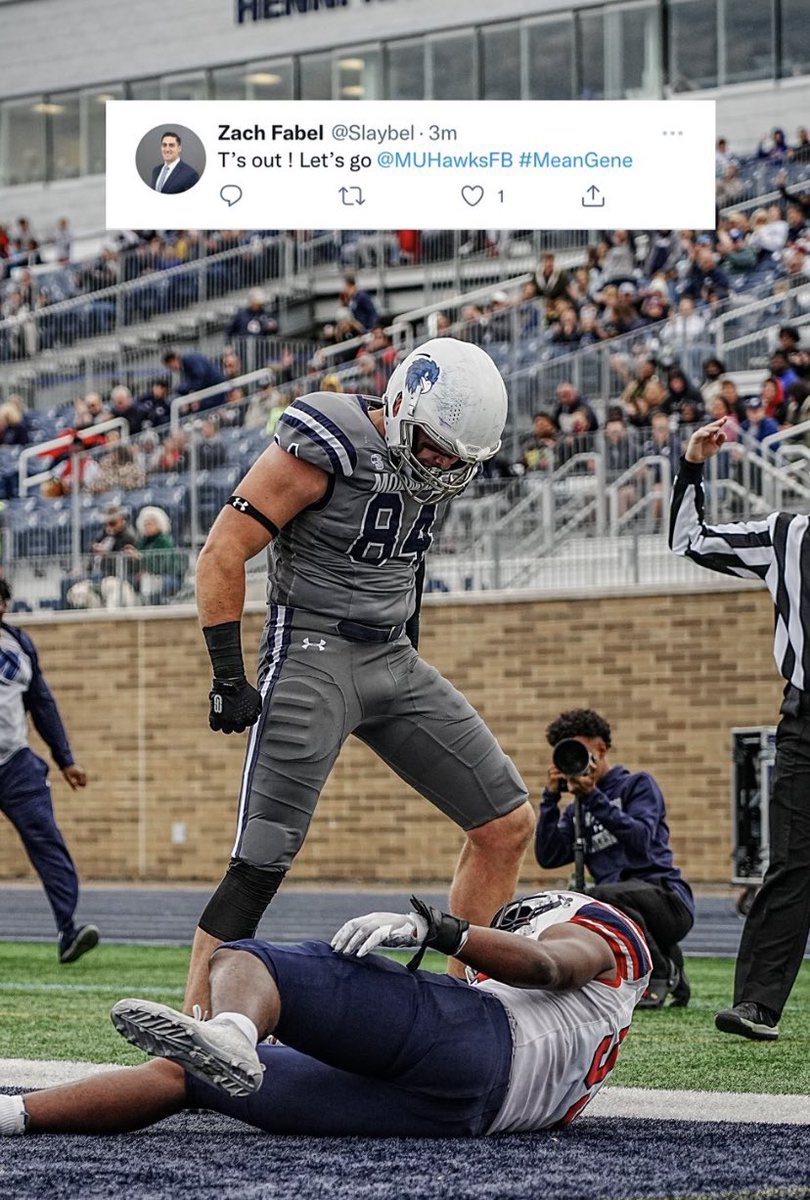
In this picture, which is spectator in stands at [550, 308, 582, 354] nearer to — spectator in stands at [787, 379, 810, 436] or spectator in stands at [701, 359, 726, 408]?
spectator in stands at [701, 359, 726, 408]

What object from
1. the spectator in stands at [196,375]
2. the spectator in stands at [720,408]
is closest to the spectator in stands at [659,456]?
the spectator in stands at [720,408]

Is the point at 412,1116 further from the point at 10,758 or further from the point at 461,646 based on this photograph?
the point at 461,646

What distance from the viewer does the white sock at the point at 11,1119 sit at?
403 centimetres

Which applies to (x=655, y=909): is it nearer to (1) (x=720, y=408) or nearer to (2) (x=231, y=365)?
(1) (x=720, y=408)

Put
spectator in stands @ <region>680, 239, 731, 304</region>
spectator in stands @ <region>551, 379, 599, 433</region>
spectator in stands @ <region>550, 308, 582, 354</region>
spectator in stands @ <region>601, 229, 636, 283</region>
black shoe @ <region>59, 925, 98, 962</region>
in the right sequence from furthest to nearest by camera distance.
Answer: spectator in stands @ <region>601, 229, 636, 283</region> < spectator in stands @ <region>680, 239, 731, 304</region> < spectator in stands @ <region>550, 308, 582, 354</region> < spectator in stands @ <region>551, 379, 599, 433</region> < black shoe @ <region>59, 925, 98, 962</region>

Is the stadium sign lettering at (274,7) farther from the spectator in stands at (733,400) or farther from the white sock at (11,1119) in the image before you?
the white sock at (11,1119)

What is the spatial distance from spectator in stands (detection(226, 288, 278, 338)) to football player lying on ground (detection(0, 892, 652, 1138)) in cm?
1896

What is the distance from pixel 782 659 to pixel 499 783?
60.9 inches

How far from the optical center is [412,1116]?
4.07 meters

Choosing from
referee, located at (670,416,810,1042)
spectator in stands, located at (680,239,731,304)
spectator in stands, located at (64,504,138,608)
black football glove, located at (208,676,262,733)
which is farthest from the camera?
spectator in stands, located at (680,239,731,304)

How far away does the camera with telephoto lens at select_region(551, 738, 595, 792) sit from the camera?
715 centimetres

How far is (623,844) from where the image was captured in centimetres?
757

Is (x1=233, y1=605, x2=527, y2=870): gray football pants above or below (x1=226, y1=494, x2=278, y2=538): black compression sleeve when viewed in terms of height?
below

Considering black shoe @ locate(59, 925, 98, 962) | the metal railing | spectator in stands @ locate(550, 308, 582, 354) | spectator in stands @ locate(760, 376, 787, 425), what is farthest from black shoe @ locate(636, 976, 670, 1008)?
spectator in stands @ locate(550, 308, 582, 354)
